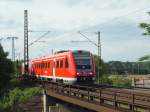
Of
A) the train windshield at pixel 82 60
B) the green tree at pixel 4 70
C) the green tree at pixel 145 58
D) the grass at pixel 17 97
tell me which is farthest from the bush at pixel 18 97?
the green tree at pixel 145 58

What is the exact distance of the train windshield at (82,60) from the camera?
139ft

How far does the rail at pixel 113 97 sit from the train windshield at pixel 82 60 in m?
2.44

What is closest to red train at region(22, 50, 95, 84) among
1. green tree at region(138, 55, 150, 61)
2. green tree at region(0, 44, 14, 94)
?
green tree at region(138, 55, 150, 61)

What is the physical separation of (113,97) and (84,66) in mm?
15710

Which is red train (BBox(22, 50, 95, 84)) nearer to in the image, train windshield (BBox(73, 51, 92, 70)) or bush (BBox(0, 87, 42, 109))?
train windshield (BBox(73, 51, 92, 70))

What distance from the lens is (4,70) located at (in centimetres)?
7006

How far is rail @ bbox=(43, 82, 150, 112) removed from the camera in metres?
22.7

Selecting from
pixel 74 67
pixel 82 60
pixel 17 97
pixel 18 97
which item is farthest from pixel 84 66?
pixel 17 97

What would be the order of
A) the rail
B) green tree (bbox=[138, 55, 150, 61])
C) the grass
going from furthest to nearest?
the grass → green tree (bbox=[138, 55, 150, 61]) → the rail

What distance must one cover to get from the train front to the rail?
2017 mm

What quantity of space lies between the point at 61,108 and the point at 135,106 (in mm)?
20583

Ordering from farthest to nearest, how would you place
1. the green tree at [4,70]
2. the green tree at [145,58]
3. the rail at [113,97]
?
1. the green tree at [4,70]
2. the green tree at [145,58]
3. the rail at [113,97]

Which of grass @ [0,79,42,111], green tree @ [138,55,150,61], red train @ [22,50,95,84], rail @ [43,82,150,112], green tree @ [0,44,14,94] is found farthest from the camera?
green tree @ [0,44,14,94]

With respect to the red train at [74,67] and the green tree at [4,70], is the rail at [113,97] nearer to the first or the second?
the red train at [74,67]
